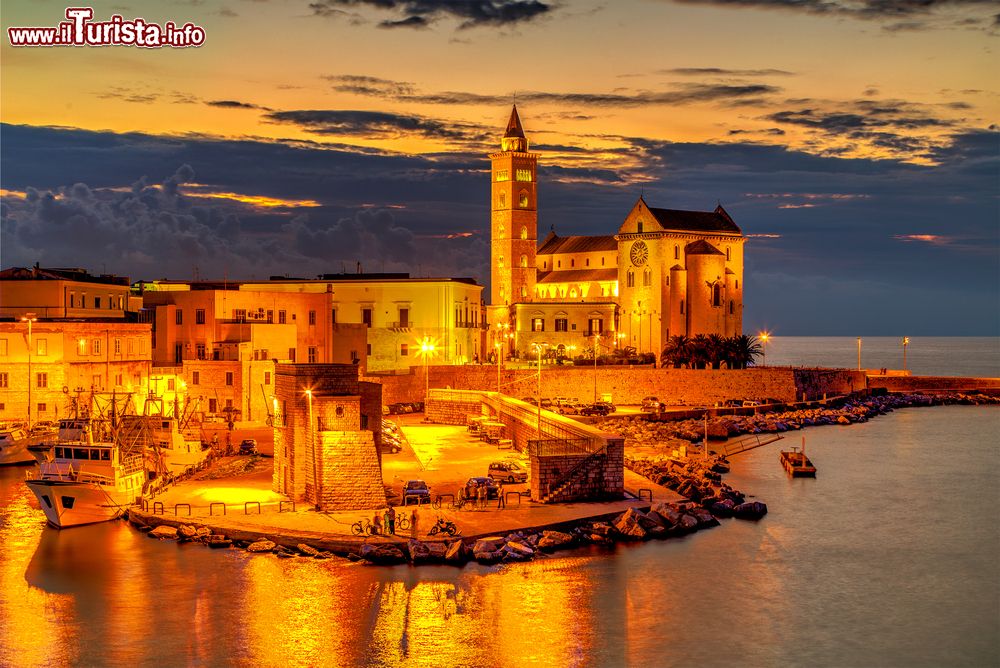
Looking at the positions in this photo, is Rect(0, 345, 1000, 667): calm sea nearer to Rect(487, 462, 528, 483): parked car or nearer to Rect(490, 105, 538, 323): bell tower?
Rect(487, 462, 528, 483): parked car

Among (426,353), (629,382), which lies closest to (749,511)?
(426,353)

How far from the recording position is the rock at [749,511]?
131 feet

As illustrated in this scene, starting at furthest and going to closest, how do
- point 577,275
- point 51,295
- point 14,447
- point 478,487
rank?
point 577,275
point 51,295
point 14,447
point 478,487

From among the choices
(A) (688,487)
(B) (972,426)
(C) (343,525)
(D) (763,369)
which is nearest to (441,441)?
(A) (688,487)

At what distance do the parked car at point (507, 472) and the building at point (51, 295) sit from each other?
3262cm

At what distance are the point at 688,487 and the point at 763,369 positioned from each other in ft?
133

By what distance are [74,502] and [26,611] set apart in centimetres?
850

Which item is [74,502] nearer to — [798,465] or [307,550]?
[307,550]

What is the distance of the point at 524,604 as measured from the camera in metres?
28.2

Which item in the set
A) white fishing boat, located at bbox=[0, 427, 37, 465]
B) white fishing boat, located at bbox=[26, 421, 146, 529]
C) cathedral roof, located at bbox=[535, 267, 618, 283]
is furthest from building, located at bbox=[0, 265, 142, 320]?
cathedral roof, located at bbox=[535, 267, 618, 283]

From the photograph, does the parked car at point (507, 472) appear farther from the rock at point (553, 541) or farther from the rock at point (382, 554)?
the rock at point (382, 554)

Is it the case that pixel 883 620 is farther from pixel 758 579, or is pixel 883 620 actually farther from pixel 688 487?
pixel 688 487

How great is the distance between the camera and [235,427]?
182ft

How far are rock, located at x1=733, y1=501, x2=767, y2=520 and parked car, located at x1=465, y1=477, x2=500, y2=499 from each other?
9.22 metres
